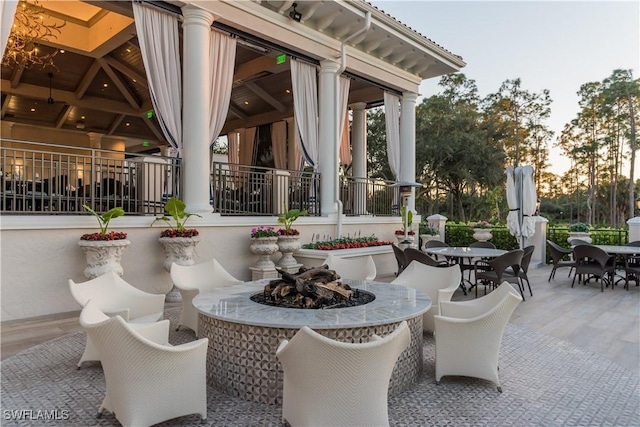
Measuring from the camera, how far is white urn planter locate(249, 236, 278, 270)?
6.42 metres

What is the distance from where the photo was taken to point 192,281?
4.36 metres

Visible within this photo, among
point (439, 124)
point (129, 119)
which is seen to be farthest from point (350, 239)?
point (439, 124)

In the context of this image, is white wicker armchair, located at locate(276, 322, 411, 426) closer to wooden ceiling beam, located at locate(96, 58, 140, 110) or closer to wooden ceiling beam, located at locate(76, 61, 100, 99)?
wooden ceiling beam, located at locate(96, 58, 140, 110)

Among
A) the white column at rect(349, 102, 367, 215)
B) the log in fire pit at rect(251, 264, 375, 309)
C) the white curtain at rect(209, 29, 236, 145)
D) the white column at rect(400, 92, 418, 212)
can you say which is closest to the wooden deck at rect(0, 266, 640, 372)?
the log in fire pit at rect(251, 264, 375, 309)

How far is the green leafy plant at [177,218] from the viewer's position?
553 centimetres

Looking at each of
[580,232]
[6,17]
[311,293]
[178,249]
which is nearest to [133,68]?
[6,17]

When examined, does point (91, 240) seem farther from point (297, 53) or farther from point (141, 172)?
point (297, 53)

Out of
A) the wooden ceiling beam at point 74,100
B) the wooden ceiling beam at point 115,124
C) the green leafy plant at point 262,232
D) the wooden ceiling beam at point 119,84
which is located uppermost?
the wooden ceiling beam at point 119,84

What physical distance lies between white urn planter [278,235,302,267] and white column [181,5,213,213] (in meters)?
1.37

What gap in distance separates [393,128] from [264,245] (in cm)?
529

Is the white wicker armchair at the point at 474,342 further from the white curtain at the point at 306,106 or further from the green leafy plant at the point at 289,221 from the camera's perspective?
the white curtain at the point at 306,106

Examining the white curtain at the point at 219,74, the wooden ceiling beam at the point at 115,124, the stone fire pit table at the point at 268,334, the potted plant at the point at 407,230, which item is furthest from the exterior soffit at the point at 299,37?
the wooden ceiling beam at the point at 115,124

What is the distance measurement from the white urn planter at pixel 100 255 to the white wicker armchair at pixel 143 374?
2.76 m

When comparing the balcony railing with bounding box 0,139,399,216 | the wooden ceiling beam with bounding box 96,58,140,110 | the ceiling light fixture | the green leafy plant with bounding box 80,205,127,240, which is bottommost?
the green leafy plant with bounding box 80,205,127,240
